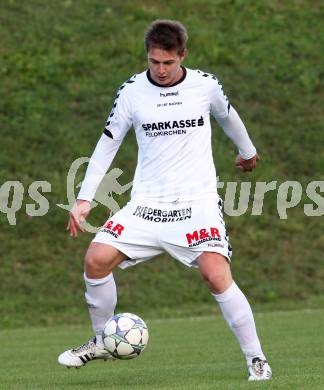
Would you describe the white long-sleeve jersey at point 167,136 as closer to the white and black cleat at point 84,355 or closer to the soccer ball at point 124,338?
the soccer ball at point 124,338

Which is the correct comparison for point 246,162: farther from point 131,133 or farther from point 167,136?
point 131,133

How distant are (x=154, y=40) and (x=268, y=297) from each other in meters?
11.9

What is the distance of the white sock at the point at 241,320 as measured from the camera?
8.49 metres

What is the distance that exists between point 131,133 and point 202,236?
1440cm

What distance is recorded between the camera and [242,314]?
336 inches

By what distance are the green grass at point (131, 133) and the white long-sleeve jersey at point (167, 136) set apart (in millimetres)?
10180

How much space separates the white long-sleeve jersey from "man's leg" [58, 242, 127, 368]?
42cm

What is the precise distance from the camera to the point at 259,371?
8.39 m

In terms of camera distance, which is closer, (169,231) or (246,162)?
(169,231)

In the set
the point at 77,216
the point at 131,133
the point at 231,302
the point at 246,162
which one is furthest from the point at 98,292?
the point at 131,133

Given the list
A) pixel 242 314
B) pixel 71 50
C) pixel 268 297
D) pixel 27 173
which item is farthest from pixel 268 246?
pixel 242 314

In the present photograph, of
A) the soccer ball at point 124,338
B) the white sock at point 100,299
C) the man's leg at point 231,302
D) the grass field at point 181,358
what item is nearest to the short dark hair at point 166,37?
the man's leg at point 231,302

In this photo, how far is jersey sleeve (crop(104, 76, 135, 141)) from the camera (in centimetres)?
885

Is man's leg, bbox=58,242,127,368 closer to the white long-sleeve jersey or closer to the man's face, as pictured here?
the white long-sleeve jersey
